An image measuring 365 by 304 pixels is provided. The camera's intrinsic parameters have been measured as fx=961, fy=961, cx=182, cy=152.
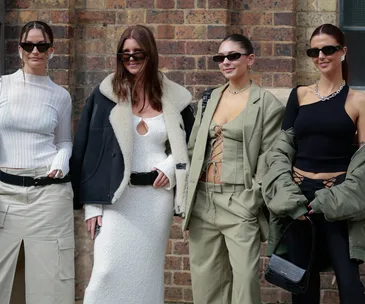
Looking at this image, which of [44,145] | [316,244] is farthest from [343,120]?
[44,145]

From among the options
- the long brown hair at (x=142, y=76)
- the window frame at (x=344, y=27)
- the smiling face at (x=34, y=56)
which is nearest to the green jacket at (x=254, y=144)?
the long brown hair at (x=142, y=76)

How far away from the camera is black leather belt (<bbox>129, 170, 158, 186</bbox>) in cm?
570

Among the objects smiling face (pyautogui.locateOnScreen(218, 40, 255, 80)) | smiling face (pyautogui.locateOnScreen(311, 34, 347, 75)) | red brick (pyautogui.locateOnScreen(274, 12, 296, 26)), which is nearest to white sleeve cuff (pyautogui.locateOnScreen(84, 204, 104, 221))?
smiling face (pyautogui.locateOnScreen(218, 40, 255, 80))

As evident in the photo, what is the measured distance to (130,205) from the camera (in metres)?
5.71

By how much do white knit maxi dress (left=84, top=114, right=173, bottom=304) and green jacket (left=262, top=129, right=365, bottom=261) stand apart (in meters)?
0.65

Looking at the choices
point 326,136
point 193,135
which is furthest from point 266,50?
point 326,136

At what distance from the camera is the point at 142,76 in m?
5.82

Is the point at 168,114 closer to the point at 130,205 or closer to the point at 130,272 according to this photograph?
the point at 130,205

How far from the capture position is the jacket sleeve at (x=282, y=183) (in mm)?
5406

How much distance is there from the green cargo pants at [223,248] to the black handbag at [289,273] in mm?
175

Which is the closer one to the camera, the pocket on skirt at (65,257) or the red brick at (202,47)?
the pocket on skirt at (65,257)

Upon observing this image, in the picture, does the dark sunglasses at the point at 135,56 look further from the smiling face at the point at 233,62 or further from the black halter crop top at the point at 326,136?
the black halter crop top at the point at 326,136

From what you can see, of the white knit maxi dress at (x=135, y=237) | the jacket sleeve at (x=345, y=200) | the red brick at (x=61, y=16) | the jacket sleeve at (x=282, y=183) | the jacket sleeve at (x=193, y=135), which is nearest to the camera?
the jacket sleeve at (x=345, y=200)

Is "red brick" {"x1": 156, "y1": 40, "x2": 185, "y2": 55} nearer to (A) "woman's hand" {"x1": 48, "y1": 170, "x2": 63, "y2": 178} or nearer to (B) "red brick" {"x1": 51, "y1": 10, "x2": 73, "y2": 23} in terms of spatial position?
(B) "red brick" {"x1": 51, "y1": 10, "x2": 73, "y2": 23}
